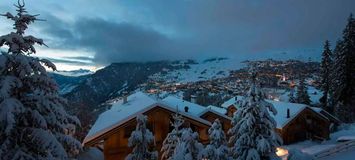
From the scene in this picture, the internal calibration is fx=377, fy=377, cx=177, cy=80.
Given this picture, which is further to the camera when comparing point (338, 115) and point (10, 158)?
point (338, 115)

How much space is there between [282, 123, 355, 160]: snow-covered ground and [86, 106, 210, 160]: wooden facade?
11126 mm

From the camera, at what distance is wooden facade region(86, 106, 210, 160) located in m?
30.8

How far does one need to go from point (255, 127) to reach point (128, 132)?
1318cm

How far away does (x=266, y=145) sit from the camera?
2123cm

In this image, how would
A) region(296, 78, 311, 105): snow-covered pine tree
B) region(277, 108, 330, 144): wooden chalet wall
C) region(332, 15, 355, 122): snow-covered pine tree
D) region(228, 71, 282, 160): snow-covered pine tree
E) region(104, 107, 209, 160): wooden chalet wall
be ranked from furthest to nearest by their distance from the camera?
region(296, 78, 311, 105): snow-covered pine tree < region(332, 15, 355, 122): snow-covered pine tree < region(277, 108, 330, 144): wooden chalet wall < region(104, 107, 209, 160): wooden chalet wall < region(228, 71, 282, 160): snow-covered pine tree

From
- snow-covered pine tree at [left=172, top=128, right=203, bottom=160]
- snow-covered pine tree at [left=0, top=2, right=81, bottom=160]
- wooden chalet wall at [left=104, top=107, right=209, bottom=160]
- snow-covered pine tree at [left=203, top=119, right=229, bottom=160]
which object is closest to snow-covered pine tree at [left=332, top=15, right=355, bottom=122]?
wooden chalet wall at [left=104, top=107, right=209, bottom=160]

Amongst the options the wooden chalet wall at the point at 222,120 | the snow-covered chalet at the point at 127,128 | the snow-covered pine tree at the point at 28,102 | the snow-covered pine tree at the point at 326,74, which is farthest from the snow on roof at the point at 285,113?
the snow-covered pine tree at the point at 28,102

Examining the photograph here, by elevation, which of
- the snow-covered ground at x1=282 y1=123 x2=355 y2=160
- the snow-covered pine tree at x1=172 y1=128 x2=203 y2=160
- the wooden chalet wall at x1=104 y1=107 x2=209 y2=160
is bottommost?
the snow-covered ground at x1=282 y1=123 x2=355 y2=160

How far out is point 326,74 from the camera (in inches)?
2810

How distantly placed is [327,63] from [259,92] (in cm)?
5674

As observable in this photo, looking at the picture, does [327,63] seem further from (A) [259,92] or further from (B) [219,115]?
(A) [259,92]

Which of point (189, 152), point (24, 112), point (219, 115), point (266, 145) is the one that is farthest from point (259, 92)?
point (219, 115)

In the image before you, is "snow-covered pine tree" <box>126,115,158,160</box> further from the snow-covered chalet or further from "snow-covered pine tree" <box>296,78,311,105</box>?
"snow-covered pine tree" <box>296,78,311,105</box>

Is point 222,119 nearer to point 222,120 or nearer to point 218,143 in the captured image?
point 222,120
